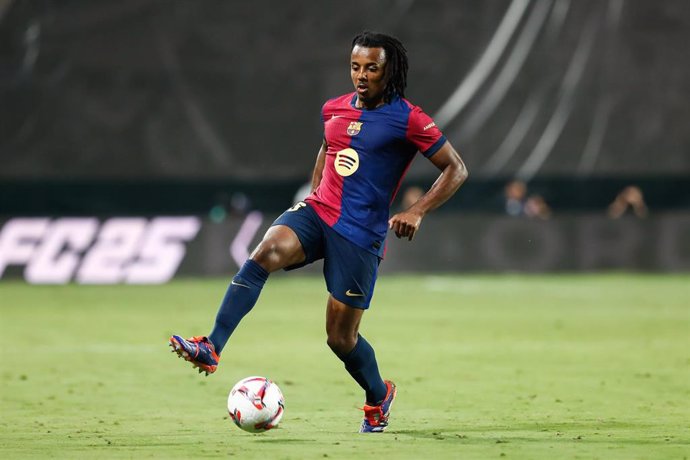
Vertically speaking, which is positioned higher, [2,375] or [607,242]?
[607,242]

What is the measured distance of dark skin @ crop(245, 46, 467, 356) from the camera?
24.6 ft

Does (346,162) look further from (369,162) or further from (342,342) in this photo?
(342,342)

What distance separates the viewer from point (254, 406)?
24.2 feet

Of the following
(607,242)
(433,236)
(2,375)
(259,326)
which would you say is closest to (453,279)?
(433,236)

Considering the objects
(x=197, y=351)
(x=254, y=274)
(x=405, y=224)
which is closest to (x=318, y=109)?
(x=254, y=274)

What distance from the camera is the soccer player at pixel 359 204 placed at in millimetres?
7527

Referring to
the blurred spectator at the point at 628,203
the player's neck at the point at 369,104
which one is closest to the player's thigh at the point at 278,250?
the player's neck at the point at 369,104

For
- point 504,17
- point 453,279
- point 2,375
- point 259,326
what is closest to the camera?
point 2,375

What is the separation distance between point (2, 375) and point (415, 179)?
582 inches

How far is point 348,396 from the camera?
9570 millimetres

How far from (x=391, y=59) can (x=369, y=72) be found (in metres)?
0.17

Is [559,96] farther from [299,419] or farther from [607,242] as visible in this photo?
[299,419]

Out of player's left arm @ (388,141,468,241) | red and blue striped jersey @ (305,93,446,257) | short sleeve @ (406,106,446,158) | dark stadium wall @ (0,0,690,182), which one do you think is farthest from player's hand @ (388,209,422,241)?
dark stadium wall @ (0,0,690,182)

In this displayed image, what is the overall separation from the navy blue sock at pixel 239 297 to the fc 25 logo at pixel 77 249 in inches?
583
